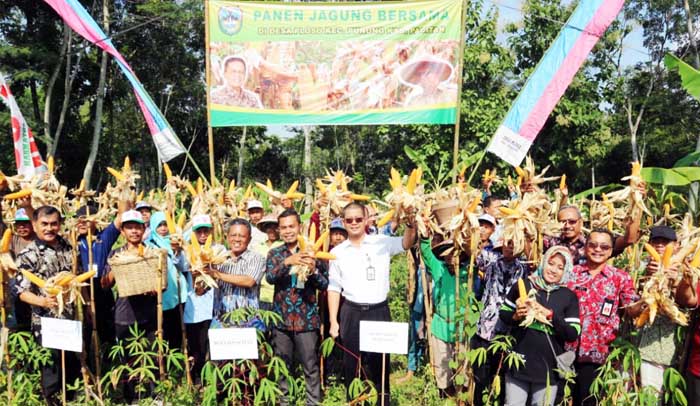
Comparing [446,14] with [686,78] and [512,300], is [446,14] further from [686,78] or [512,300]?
[512,300]

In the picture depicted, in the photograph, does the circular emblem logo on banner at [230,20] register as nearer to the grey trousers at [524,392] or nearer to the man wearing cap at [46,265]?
the man wearing cap at [46,265]

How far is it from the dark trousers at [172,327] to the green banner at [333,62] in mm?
2494

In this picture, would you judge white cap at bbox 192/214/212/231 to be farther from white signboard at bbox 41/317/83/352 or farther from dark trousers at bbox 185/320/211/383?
white signboard at bbox 41/317/83/352

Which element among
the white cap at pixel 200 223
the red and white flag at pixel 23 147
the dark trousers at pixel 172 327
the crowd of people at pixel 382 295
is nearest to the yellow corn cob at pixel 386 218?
the crowd of people at pixel 382 295

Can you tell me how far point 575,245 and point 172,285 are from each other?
3232 millimetres

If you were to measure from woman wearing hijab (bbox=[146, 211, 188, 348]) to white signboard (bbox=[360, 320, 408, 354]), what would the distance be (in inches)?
56.0

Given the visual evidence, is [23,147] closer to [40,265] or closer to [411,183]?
[40,265]

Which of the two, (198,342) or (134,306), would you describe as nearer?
(134,306)

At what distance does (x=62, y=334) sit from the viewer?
12.1 ft

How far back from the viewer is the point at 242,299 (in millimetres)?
3998

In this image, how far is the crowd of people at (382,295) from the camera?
3518 millimetres

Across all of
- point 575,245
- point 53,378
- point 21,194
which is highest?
point 21,194

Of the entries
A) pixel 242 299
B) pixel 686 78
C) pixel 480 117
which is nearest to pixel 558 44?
pixel 686 78

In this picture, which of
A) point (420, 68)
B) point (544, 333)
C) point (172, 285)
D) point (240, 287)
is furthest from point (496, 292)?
point (420, 68)
